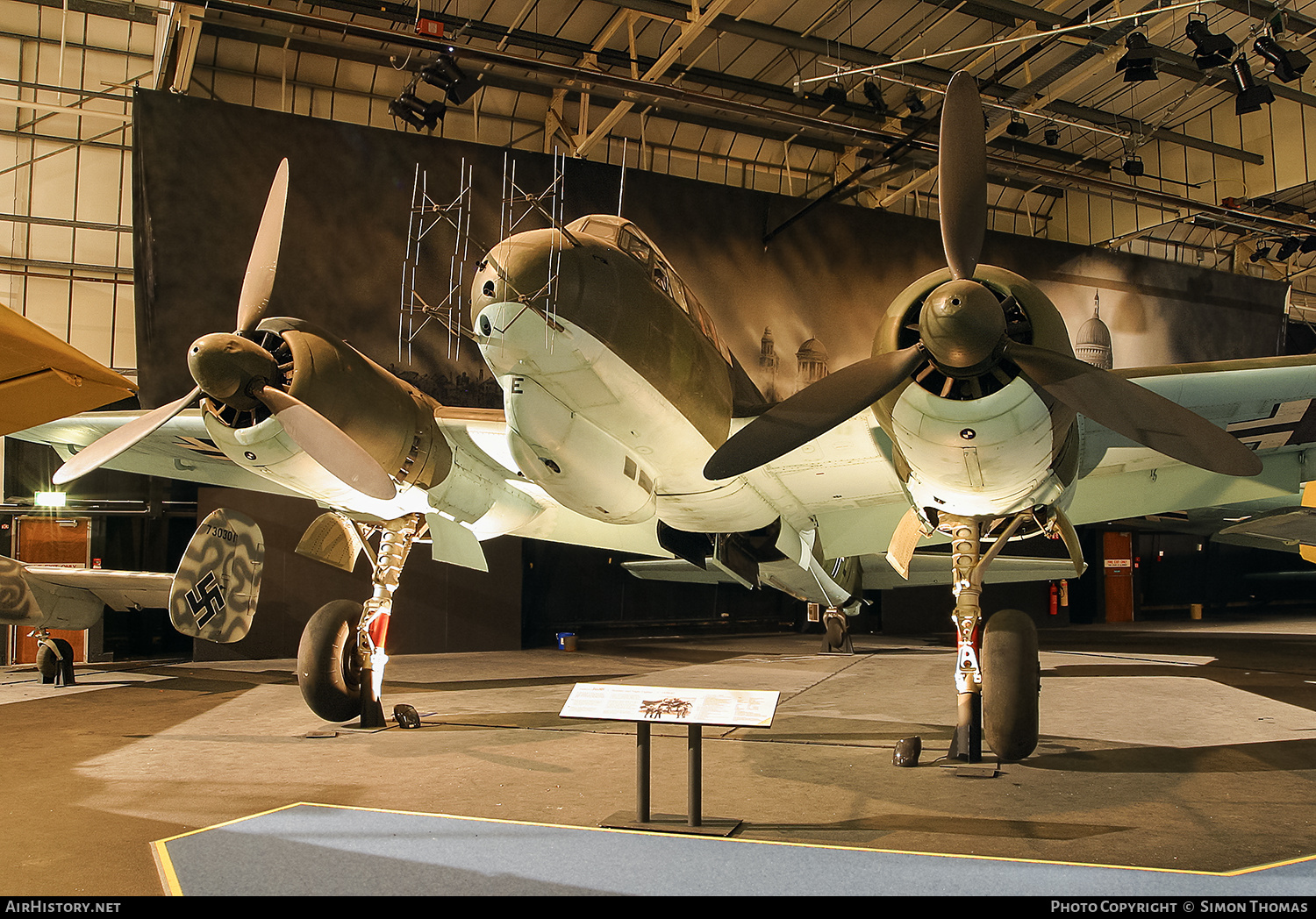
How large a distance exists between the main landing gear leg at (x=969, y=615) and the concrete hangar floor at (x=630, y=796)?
0.34m

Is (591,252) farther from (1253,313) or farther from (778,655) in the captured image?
(1253,313)

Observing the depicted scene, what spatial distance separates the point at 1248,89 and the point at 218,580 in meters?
16.7

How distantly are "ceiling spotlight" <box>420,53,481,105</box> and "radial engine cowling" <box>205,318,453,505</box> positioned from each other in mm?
7222

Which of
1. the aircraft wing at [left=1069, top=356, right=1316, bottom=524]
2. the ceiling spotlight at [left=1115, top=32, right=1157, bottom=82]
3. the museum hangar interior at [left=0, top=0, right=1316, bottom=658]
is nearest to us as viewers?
the aircraft wing at [left=1069, top=356, right=1316, bottom=524]

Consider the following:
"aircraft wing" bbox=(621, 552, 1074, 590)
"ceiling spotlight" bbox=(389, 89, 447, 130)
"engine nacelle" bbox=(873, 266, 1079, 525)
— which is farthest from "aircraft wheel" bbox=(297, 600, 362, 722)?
"ceiling spotlight" bbox=(389, 89, 447, 130)

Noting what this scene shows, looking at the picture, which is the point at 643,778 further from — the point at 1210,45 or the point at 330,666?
the point at 1210,45

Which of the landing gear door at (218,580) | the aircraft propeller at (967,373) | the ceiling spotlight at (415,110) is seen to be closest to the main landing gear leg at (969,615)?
the aircraft propeller at (967,373)

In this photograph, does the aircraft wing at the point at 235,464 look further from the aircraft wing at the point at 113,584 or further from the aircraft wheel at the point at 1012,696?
the aircraft wheel at the point at 1012,696

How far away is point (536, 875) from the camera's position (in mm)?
3643

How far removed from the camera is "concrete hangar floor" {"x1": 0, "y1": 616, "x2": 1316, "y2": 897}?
3697mm

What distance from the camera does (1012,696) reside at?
5.84 metres

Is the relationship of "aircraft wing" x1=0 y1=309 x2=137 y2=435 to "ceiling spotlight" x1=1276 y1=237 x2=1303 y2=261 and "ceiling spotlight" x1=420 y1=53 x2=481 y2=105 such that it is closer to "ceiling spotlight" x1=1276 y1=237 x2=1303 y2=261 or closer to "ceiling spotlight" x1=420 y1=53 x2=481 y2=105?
"ceiling spotlight" x1=420 y1=53 x2=481 y2=105

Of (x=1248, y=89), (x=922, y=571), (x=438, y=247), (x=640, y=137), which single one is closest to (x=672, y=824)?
(x=922, y=571)

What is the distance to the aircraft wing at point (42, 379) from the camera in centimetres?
362
